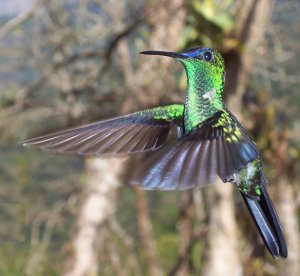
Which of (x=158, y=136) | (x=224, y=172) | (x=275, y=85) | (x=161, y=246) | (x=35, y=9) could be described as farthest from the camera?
(x=161, y=246)

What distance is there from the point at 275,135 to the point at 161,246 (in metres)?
7.09

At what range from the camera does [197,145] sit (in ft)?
2.71

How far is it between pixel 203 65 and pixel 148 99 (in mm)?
2617

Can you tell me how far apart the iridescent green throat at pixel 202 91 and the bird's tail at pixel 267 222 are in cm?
13

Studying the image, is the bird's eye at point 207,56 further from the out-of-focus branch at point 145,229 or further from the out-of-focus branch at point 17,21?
the out-of-focus branch at point 145,229

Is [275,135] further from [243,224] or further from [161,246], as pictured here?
[161,246]

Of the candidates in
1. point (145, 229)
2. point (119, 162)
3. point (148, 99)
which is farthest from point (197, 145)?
point (145, 229)

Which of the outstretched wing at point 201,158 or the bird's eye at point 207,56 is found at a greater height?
the bird's eye at point 207,56

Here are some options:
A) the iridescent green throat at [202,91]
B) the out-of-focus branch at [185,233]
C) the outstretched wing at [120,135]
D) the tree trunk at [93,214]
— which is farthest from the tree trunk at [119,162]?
the iridescent green throat at [202,91]

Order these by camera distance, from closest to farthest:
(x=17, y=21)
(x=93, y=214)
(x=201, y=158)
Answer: (x=201, y=158) → (x=17, y=21) → (x=93, y=214)

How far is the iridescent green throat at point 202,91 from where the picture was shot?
0.84m

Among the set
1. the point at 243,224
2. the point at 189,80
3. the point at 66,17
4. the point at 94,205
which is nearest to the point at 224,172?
the point at 189,80

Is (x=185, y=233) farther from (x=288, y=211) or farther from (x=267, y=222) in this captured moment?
(x=267, y=222)

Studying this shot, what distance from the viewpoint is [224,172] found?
→ 76 centimetres
